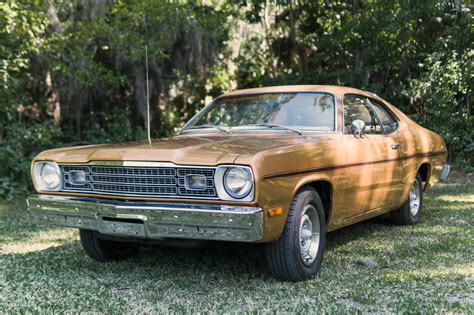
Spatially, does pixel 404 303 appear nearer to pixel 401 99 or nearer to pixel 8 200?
pixel 8 200

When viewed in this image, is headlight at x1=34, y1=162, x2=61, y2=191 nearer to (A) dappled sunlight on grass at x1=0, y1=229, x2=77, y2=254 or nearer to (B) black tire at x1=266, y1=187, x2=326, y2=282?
(A) dappled sunlight on grass at x1=0, y1=229, x2=77, y2=254

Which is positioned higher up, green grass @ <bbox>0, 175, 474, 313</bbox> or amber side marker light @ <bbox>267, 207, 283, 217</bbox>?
amber side marker light @ <bbox>267, 207, 283, 217</bbox>

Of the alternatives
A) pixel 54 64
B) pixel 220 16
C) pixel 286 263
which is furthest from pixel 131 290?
pixel 220 16

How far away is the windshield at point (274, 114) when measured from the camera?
200 inches

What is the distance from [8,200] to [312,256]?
6.76 m

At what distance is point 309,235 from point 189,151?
3.85ft

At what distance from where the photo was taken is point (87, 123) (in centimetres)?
1378

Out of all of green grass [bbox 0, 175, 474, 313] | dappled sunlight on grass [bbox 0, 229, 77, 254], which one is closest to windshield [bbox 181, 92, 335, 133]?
green grass [bbox 0, 175, 474, 313]

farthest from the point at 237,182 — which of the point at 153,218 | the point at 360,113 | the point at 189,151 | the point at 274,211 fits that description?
the point at 360,113

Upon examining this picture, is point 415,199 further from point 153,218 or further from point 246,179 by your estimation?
point 153,218

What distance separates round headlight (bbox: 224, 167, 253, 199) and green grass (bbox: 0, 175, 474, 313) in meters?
0.75

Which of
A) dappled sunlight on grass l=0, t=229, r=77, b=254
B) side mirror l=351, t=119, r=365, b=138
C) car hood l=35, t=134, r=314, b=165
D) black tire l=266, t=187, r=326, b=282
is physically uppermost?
side mirror l=351, t=119, r=365, b=138

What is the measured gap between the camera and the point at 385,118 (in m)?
6.04

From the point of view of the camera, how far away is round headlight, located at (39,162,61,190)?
459 centimetres
